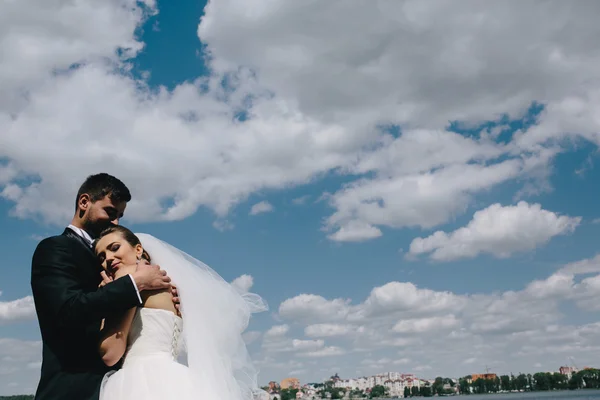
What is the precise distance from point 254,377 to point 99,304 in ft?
8.49

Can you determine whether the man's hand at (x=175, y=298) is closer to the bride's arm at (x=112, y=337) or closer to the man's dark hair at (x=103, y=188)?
the bride's arm at (x=112, y=337)

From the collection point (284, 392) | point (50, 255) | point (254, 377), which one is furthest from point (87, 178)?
point (284, 392)

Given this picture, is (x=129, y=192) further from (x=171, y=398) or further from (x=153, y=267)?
(x=171, y=398)

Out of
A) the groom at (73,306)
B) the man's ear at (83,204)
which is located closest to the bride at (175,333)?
the groom at (73,306)

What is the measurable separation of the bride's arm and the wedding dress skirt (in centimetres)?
18

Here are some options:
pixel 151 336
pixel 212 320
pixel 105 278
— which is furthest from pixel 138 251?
pixel 212 320

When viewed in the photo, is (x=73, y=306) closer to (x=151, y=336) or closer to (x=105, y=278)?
(x=105, y=278)

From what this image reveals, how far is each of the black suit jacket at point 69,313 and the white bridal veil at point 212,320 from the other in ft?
3.36

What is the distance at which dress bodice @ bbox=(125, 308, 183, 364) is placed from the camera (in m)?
5.48

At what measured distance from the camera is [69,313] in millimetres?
4828

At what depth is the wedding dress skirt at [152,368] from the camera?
5.14 metres

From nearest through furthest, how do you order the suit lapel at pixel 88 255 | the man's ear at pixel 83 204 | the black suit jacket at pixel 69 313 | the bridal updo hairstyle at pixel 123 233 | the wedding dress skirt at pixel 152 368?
the black suit jacket at pixel 69 313 < the wedding dress skirt at pixel 152 368 < the suit lapel at pixel 88 255 < the bridal updo hairstyle at pixel 123 233 < the man's ear at pixel 83 204

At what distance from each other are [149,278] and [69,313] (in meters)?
0.77

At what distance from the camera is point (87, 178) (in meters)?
5.99
